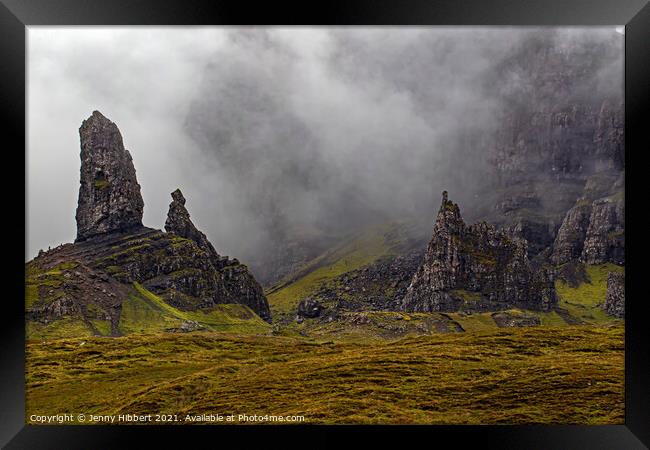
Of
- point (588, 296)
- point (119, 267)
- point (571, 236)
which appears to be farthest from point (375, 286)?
point (119, 267)

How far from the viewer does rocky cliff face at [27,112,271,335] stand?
55094mm

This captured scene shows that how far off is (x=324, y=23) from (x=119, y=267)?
231 ft

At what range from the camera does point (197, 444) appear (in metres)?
11.9

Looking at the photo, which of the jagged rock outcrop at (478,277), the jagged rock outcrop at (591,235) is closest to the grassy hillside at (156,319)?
the jagged rock outcrop at (478,277)

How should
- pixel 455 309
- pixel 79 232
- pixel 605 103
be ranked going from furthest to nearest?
1. pixel 455 309
2. pixel 79 232
3. pixel 605 103

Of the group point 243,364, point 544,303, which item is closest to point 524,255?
point 544,303

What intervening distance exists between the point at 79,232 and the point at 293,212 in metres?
32.1

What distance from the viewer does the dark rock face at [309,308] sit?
57044 mm

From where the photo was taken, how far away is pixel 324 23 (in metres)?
11.0

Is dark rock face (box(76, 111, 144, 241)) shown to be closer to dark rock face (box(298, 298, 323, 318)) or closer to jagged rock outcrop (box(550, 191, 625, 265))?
dark rock face (box(298, 298, 323, 318))

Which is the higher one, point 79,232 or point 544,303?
point 79,232

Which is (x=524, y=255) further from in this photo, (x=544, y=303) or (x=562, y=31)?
(x=562, y=31)

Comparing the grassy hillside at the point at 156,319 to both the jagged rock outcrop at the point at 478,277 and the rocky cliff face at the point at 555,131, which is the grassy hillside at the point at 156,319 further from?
the rocky cliff face at the point at 555,131

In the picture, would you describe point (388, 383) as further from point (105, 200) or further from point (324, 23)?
point (105, 200)
